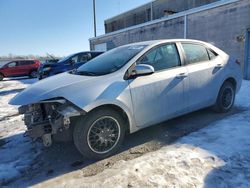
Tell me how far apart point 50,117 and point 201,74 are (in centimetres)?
276

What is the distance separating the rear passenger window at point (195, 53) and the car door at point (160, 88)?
0.86 feet

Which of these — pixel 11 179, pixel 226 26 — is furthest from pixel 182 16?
pixel 11 179

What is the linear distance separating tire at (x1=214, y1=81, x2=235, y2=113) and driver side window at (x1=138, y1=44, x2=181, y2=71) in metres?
1.42

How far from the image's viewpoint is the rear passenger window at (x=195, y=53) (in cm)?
427

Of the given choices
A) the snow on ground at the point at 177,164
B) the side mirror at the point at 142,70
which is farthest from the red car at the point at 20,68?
the side mirror at the point at 142,70

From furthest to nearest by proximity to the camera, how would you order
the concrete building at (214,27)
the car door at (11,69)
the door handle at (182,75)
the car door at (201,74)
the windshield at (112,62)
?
the car door at (11,69)
the concrete building at (214,27)
the car door at (201,74)
the door handle at (182,75)
the windshield at (112,62)

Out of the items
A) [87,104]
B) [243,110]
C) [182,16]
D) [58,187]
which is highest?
[182,16]

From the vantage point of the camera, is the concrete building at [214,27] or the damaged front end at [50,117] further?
the concrete building at [214,27]

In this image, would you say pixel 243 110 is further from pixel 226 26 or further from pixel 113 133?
pixel 226 26

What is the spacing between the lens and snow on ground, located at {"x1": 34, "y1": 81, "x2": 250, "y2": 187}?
2.66 m

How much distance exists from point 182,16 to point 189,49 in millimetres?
8543

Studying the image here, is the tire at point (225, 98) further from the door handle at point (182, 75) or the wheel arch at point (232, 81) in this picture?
the door handle at point (182, 75)

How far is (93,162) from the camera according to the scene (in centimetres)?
328

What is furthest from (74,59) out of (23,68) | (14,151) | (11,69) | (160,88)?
(11,69)
